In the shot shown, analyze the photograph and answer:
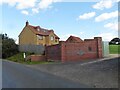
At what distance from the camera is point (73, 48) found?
37.9m

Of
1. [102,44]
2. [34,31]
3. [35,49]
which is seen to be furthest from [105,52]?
[34,31]

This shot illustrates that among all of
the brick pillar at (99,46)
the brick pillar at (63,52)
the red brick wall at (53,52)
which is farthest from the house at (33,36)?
the brick pillar at (99,46)

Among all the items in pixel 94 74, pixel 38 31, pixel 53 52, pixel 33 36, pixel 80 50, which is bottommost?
pixel 94 74

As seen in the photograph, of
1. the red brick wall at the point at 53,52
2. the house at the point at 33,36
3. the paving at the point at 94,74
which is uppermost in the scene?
the house at the point at 33,36

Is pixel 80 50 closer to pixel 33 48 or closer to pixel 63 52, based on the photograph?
pixel 63 52

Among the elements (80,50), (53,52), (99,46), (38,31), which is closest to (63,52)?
(80,50)

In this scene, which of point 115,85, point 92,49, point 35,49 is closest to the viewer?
point 115,85

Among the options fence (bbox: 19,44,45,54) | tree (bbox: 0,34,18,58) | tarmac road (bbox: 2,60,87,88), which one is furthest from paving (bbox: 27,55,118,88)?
tree (bbox: 0,34,18,58)

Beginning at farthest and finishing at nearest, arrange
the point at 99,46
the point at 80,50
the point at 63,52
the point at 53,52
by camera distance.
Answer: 1. the point at 53,52
2. the point at 63,52
3. the point at 80,50
4. the point at 99,46

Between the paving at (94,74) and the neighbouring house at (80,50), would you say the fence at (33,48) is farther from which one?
the paving at (94,74)

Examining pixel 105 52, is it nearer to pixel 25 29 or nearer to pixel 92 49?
pixel 92 49

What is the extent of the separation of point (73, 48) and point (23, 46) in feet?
90.9

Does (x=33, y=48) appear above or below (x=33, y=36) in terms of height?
below

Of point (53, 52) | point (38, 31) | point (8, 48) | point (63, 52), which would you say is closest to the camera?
point (63, 52)
